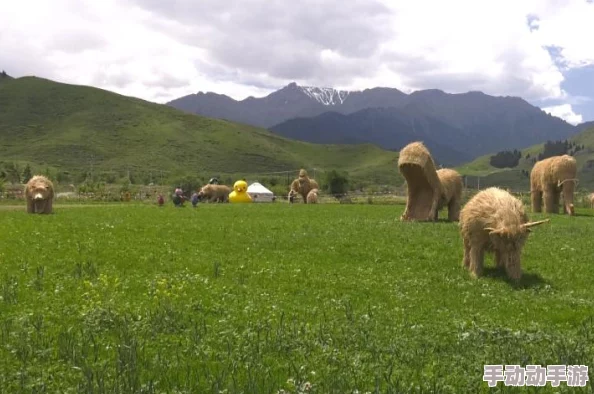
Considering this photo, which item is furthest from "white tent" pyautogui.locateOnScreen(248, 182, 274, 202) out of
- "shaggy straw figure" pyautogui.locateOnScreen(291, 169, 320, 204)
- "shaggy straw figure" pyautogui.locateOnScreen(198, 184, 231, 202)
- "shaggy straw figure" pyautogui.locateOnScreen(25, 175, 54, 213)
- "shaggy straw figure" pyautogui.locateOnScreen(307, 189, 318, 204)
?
"shaggy straw figure" pyautogui.locateOnScreen(25, 175, 54, 213)

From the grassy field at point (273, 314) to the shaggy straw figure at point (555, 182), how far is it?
72.8 feet

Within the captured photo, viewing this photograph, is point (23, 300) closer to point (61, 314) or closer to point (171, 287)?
point (61, 314)

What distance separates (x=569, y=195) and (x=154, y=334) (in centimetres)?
3930

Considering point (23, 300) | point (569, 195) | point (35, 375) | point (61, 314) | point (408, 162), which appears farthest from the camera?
point (569, 195)

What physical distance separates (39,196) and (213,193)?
34.2 m

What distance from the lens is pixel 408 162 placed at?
31.5 meters

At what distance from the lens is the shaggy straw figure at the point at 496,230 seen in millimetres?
16016

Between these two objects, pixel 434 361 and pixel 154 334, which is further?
pixel 154 334

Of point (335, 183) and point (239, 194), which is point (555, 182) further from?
point (335, 183)

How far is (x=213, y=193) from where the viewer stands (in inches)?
2689

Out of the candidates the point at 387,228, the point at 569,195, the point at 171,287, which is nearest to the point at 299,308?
the point at 171,287

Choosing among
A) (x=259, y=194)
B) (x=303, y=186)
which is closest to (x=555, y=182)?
(x=303, y=186)

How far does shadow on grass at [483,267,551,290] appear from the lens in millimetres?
15906

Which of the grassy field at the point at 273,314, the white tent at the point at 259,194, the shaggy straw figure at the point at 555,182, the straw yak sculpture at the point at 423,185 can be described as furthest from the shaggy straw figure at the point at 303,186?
the grassy field at the point at 273,314
